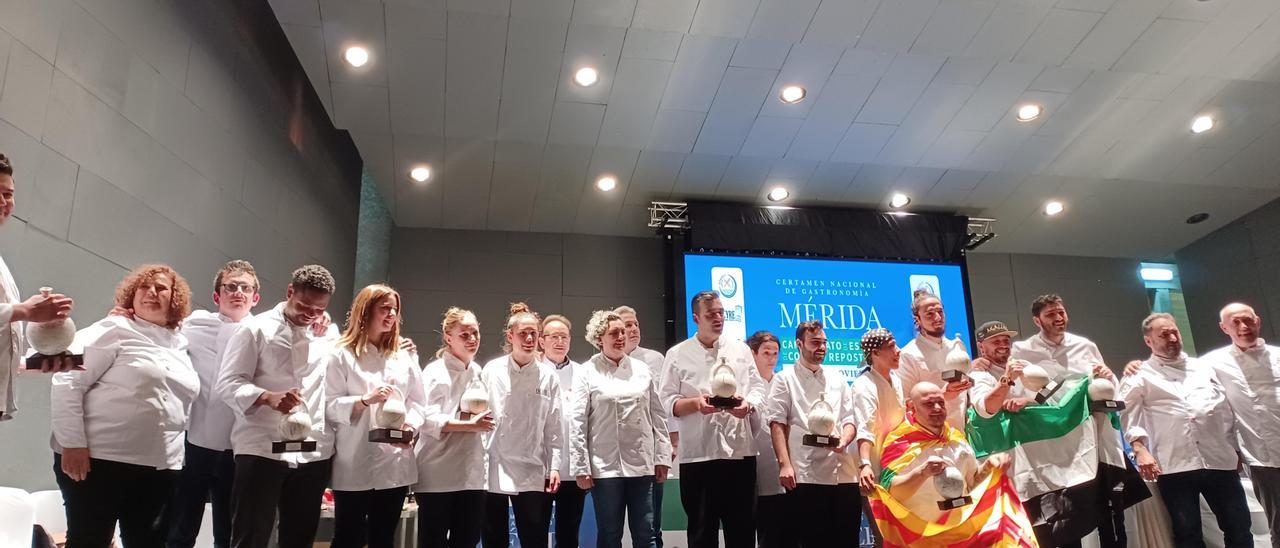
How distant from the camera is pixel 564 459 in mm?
3730

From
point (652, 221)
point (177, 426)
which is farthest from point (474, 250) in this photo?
point (177, 426)

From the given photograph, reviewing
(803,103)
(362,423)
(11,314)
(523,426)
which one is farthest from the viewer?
(803,103)

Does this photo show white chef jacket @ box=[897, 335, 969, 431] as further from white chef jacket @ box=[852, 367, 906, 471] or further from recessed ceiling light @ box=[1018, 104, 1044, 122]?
recessed ceiling light @ box=[1018, 104, 1044, 122]

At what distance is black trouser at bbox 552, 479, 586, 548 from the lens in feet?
12.3

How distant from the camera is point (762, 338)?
4812 mm

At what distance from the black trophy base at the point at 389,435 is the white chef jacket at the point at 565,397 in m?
0.91

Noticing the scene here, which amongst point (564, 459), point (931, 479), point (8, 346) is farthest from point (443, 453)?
point (931, 479)

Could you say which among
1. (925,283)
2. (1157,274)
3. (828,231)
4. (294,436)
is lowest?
(294,436)

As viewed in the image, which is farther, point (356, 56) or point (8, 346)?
point (356, 56)

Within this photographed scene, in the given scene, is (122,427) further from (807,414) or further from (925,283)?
(925,283)

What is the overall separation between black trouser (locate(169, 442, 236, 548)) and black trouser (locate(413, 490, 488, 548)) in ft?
Answer: 2.81

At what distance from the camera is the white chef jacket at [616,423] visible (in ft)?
12.2

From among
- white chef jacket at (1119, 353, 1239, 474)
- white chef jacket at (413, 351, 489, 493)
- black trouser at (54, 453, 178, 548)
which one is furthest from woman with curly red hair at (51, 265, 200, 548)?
white chef jacket at (1119, 353, 1239, 474)

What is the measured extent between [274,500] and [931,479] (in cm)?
266
